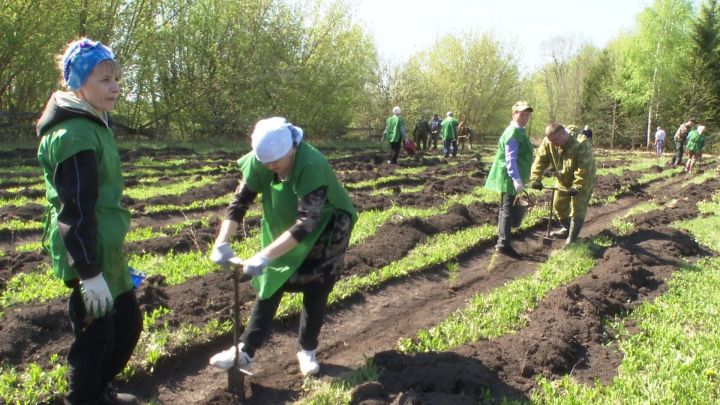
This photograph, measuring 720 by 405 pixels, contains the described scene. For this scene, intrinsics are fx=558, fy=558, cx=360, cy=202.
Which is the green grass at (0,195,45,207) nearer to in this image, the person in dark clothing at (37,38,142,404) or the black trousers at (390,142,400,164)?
the person in dark clothing at (37,38,142,404)

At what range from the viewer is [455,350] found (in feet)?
13.9

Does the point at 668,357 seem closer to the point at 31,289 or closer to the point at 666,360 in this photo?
the point at 666,360

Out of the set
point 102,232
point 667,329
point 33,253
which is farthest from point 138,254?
point 667,329

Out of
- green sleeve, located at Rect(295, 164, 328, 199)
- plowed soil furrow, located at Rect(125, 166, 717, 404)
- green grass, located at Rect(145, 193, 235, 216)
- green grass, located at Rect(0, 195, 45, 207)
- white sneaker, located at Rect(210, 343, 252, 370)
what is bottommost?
plowed soil furrow, located at Rect(125, 166, 717, 404)

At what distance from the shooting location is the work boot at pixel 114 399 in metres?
3.24

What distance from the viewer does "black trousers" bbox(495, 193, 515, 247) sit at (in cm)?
716

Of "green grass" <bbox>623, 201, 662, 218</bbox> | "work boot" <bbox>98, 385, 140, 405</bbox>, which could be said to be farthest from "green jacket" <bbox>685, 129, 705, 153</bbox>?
"work boot" <bbox>98, 385, 140, 405</bbox>

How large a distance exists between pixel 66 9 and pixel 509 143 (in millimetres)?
18933

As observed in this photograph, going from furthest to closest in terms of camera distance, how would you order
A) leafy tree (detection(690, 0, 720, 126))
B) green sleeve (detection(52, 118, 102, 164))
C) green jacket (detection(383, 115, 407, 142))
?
leafy tree (detection(690, 0, 720, 126)) → green jacket (detection(383, 115, 407, 142)) → green sleeve (detection(52, 118, 102, 164))

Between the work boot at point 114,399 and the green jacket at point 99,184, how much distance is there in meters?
0.75

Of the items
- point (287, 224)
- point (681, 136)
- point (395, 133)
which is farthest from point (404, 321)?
point (681, 136)

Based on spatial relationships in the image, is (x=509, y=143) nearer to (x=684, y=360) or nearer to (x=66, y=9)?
(x=684, y=360)

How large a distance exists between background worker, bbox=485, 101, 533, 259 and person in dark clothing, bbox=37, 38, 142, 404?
4849 millimetres

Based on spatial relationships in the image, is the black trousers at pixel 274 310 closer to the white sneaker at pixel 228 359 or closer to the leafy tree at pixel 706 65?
the white sneaker at pixel 228 359
